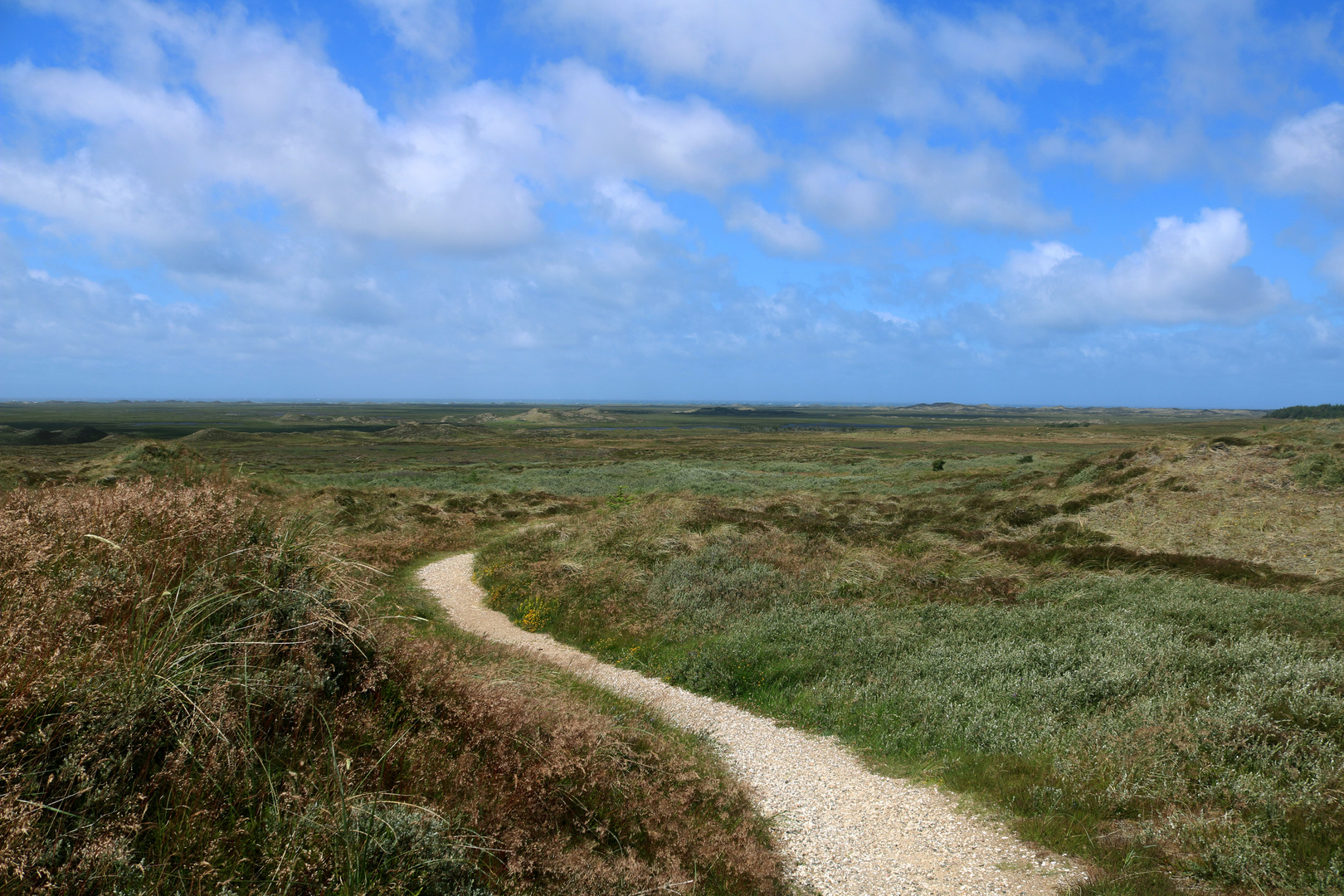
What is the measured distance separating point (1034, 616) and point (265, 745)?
12808 millimetres

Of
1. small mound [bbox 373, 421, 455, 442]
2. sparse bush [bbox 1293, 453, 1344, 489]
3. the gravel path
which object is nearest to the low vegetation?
sparse bush [bbox 1293, 453, 1344, 489]

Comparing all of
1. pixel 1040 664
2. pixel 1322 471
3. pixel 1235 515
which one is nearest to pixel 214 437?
pixel 1040 664

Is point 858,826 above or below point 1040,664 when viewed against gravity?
below

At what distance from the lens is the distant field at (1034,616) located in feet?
20.6

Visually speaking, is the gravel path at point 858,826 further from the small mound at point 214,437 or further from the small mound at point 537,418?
the small mound at point 537,418

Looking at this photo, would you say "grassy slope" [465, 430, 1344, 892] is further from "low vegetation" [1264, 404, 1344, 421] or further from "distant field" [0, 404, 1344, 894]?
"low vegetation" [1264, 404, 1344, 421]

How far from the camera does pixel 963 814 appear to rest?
6.73 metres

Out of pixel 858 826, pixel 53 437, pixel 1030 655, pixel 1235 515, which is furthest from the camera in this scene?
pixel 53 437

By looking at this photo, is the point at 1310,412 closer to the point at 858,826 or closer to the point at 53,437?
the point at 858,826

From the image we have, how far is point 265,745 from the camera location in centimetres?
394

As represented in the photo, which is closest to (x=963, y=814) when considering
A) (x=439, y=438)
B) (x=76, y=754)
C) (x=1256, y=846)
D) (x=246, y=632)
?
(x=1256, y=846)

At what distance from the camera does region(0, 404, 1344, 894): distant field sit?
20.6 ft

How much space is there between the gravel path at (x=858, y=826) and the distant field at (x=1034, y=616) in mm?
469

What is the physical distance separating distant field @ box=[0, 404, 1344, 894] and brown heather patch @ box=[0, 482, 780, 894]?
1.67m
